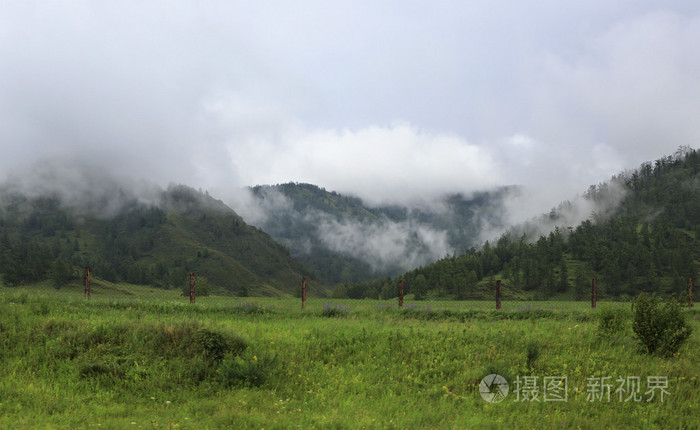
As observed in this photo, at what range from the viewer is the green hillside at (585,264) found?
403 feet

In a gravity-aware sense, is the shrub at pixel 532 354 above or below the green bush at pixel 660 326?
below

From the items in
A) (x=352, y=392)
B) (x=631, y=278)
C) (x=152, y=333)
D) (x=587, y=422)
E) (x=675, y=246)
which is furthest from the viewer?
(x=675, y=246)

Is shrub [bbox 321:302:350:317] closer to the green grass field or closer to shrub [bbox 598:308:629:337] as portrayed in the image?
the green grass field

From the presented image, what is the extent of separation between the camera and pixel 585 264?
143250 millimetres

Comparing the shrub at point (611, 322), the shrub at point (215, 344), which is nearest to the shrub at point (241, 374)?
the shrub at point (215, 344)

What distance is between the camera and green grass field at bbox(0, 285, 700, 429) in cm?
921

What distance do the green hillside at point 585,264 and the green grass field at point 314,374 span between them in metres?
94.6

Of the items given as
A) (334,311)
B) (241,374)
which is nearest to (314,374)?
(241,374)

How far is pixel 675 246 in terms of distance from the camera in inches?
5595

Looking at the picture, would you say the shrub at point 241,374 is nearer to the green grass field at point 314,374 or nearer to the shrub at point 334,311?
the green grass field at point 314,374

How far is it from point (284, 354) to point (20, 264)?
6739 inches

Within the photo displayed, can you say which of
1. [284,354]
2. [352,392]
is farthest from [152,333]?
[352,392]

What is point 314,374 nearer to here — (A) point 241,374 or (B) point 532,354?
(A) point 241,374

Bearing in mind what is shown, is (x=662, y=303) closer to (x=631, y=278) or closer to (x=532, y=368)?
(x=532, y=368)
